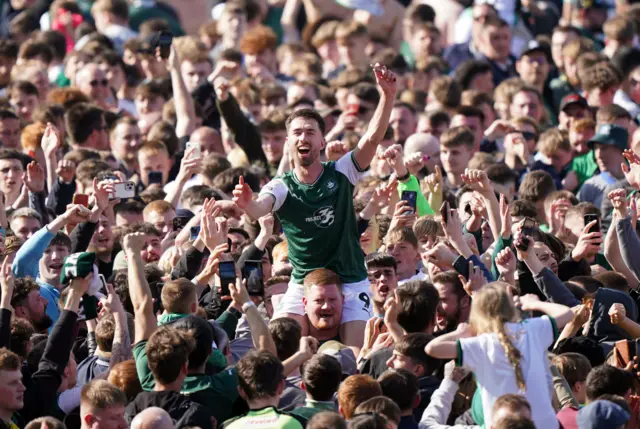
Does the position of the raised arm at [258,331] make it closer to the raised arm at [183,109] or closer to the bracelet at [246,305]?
the bracelet at [246,305]

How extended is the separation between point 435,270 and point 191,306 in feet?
7.07

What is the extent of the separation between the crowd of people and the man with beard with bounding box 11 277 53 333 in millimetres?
20

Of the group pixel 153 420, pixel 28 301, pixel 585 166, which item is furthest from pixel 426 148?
pixel 153 420

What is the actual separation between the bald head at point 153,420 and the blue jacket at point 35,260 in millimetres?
3263

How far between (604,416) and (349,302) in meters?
2.86

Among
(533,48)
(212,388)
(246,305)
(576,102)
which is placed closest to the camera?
(212,388)

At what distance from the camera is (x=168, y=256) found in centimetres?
1241

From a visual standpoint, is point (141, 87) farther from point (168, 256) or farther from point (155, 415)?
point (155, 415)

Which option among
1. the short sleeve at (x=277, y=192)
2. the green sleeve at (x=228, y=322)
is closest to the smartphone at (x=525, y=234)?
the short sleeve at (x=277, y=192)

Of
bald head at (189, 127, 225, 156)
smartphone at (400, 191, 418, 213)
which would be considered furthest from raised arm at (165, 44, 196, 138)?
smartphone at (400, 191, 418, 213)

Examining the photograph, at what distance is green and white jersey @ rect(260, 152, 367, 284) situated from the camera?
11.3m

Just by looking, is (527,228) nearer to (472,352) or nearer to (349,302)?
(349,302)

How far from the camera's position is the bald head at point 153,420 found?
28.6 feet

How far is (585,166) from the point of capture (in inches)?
608
